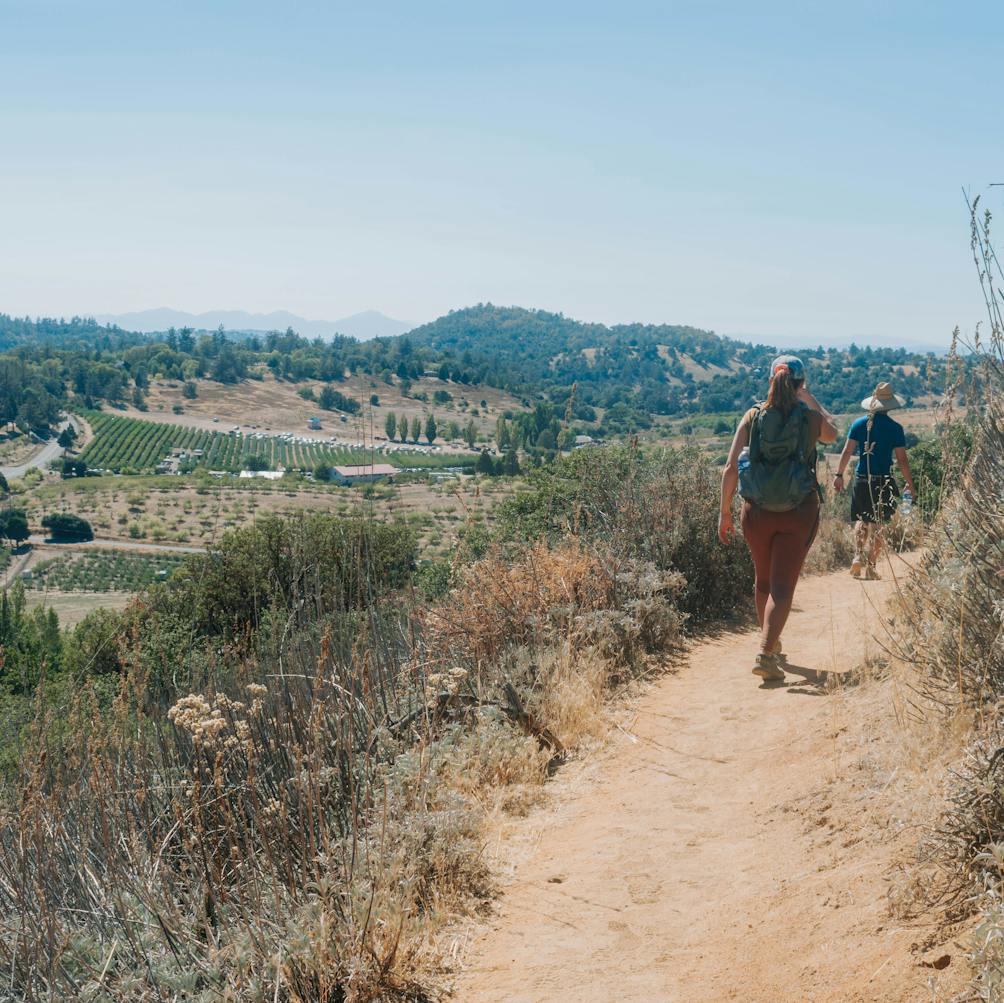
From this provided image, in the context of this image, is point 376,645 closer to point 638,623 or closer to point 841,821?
point 638,623

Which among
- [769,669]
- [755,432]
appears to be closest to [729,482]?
[755,432]

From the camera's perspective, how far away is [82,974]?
2301 mm

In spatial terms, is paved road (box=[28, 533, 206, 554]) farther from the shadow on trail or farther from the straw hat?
the shadow on trail

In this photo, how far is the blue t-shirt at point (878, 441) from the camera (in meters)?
6.60

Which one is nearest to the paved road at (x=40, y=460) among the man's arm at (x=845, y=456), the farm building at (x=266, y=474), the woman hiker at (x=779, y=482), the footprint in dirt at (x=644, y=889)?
the farm building at (x=266, y=474)

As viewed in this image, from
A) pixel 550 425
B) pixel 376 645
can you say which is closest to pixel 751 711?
pixel 376 645

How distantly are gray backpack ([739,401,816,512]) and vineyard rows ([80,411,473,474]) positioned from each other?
301 ft

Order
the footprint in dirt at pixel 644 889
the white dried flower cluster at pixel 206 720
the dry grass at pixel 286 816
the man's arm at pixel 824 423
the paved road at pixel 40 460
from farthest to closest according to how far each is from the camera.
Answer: the paved road at pixel 40 460
the man's arm at pixel 824 423
the footprint in dirt at pixel 644 889
the white dried flower cluster at pixel 206 720
the dry grass at pixel 286 816

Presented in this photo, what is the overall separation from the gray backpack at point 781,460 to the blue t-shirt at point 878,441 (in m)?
2.23

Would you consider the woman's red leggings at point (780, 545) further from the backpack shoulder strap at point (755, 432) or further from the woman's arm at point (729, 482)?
the backpack shoulder strap at point (755, 432)

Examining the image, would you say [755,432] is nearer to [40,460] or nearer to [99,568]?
[99,568]

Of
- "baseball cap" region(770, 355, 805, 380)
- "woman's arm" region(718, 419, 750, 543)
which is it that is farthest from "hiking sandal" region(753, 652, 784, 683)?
"baseball cap" region(770, 355, 805, 380)

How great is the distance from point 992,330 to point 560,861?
94.1 inches

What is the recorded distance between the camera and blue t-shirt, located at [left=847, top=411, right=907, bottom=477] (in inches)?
260
